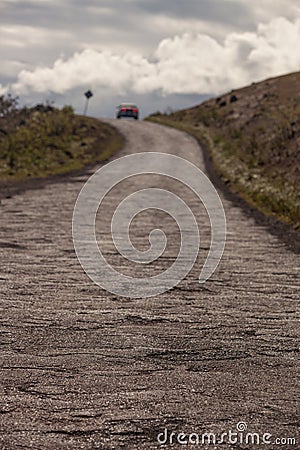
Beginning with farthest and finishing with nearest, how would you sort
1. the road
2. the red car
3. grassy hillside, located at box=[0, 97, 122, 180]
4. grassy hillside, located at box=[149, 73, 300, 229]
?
the red car
grassy hillside, located at box=[0, 97, 122, 180]
grassy hillside, located at box=[149, 73, 300, 229]
the road

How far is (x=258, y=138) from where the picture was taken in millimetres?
37094

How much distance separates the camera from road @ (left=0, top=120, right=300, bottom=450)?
3.89 m

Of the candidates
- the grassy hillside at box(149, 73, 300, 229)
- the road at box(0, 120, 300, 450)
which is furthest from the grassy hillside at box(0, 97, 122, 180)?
the road at box(0, 120, 300, 450)

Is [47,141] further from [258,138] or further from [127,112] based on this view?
[127,112]

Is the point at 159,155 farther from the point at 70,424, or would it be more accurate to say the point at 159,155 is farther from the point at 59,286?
the point at 70,424

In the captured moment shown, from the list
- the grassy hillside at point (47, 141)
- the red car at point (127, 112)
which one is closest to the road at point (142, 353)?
the grassy hillside at point (47, 141)

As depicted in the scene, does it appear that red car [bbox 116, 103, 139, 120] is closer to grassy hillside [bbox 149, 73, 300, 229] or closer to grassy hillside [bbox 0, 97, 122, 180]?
grassy hillside [bbox 149, 73, 300, 229]

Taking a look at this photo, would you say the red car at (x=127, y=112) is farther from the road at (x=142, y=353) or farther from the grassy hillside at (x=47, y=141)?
the road at (x=142, y=353)

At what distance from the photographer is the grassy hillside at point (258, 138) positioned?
18578 millimetres

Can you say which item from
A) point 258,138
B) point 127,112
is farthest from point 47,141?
point 127,112

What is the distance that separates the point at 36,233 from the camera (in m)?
11.2

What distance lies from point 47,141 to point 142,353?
30.9 metres

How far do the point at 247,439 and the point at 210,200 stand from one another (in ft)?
47.9

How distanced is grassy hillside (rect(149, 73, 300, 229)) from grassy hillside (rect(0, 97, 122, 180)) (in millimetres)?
5766
